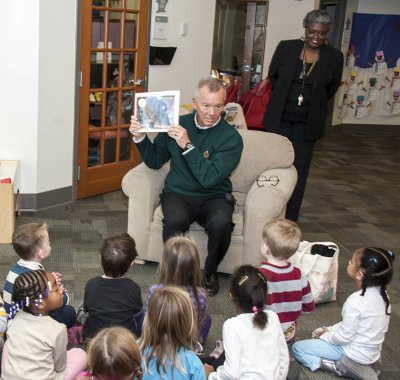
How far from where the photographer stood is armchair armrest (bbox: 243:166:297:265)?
12.0 feet

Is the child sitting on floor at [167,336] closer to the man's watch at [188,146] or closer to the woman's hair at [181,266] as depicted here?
the woman's hair at [181,266]

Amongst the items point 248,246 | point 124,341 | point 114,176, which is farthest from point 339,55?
point 124,341

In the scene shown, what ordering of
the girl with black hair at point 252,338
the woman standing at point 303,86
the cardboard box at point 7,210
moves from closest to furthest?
the girl with black hair at point 252,338, the cardboard box at point 7,210, the woman standing at point 303,86

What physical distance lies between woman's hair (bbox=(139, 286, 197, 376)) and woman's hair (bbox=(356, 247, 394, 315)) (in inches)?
36.6

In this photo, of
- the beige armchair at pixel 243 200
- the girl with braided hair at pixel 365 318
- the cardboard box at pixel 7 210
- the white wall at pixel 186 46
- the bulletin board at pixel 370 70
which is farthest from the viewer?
the bulletin board at pixel 370 70

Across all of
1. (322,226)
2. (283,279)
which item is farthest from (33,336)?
(322,226)

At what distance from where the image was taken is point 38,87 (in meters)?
4.60

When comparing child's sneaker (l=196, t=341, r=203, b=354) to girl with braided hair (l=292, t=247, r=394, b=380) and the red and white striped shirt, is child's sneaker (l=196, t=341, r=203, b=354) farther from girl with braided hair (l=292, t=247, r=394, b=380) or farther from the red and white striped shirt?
girl with braided hair (l=292, t=247, r=394, b=380)

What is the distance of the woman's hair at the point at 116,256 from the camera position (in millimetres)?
2654

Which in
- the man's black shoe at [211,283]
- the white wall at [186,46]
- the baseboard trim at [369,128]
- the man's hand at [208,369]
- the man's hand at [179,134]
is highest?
the white wall at [186,46]

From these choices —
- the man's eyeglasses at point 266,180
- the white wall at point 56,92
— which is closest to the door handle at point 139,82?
the white wall at point 56,92

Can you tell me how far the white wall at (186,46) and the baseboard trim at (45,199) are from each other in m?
1.39

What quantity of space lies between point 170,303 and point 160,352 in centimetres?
17

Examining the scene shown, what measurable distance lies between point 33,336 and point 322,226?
3332 millimetres
